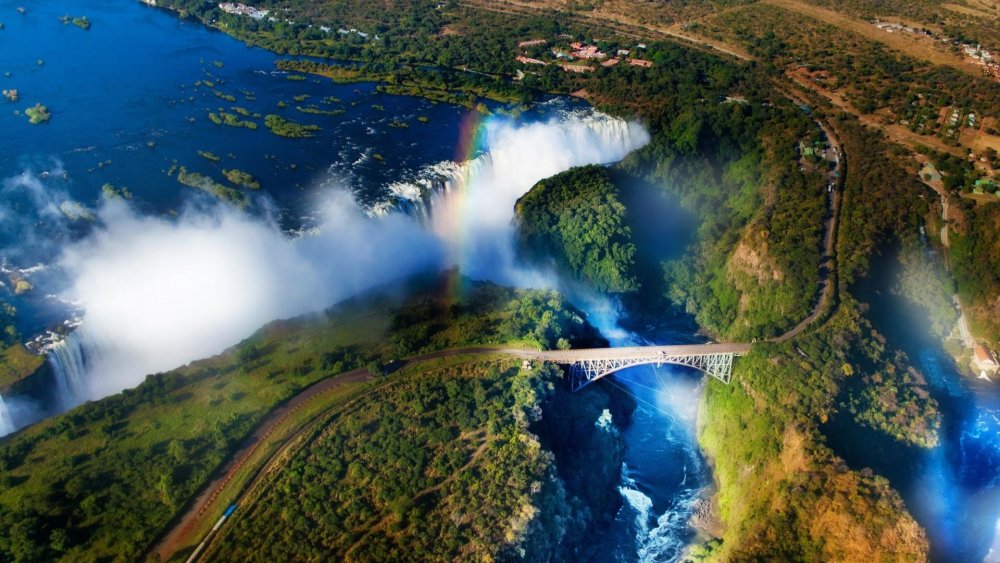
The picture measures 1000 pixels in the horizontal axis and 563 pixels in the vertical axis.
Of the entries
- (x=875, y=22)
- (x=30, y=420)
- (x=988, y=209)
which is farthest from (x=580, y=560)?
(x=875, y=22)

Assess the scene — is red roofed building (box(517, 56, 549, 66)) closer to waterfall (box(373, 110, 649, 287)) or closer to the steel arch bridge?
waterfall (box(373, 110, 649, 287))

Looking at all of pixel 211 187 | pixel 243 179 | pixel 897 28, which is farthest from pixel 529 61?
pixel 897 28

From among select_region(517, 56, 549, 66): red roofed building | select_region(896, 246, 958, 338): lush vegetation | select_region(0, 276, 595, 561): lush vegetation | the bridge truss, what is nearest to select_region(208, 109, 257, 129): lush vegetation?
select_region(0, 276, 595, 561): lush vegetation

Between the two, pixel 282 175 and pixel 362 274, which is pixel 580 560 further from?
pixel 282 175

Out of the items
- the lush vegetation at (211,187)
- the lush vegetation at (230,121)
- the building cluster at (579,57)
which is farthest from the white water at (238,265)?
the building cluster at (579,57)

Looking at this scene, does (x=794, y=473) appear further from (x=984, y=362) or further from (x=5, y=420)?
(x=5, y=420)
